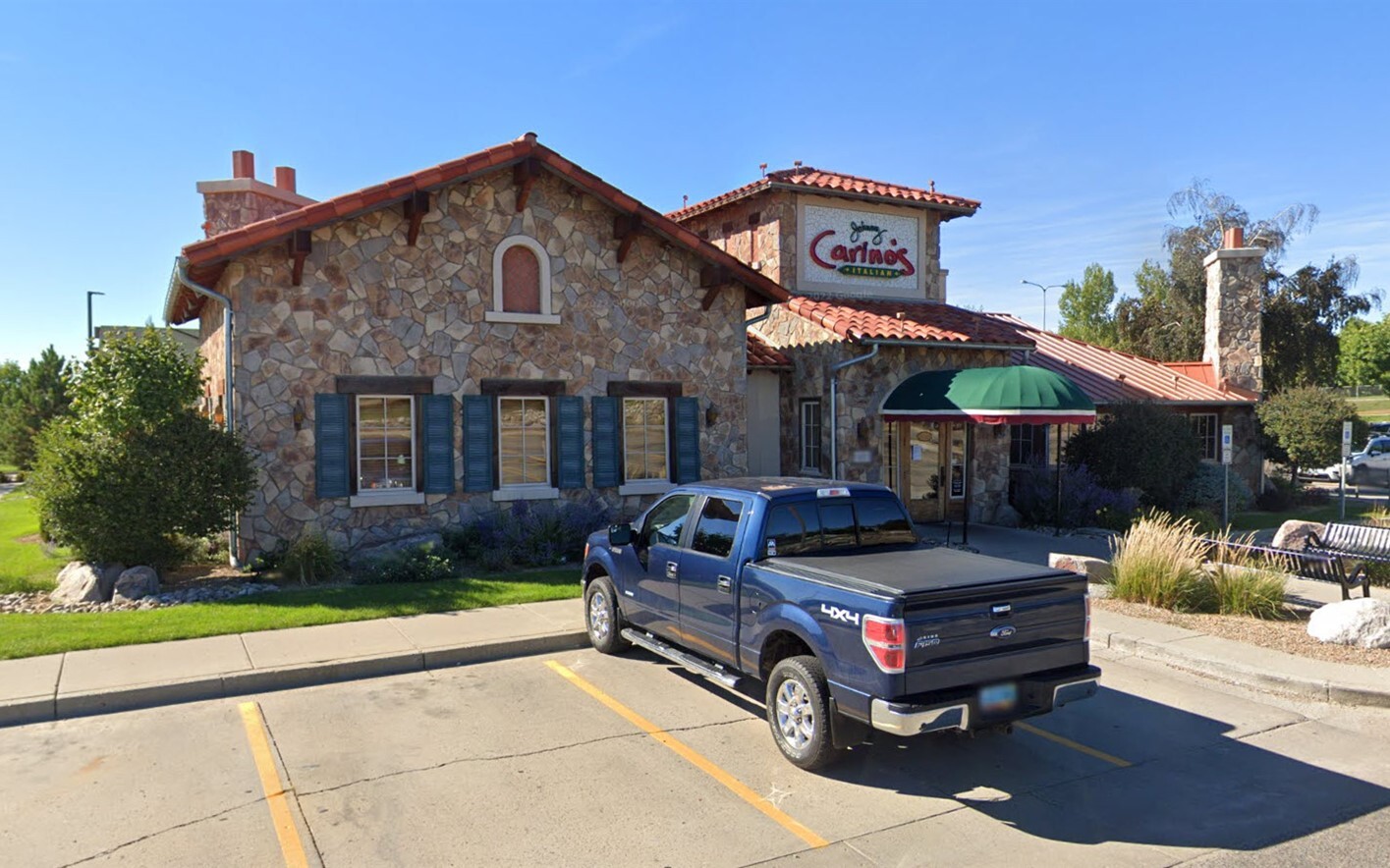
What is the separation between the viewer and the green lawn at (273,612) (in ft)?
28.3

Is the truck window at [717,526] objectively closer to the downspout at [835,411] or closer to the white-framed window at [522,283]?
the white-framed window at [522,283]

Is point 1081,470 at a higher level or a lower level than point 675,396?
lower

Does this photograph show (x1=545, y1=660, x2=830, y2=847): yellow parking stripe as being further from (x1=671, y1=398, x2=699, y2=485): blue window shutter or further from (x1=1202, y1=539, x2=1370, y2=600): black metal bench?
(x1=1202, y1=539, x2=1370, y2=600): black metal bench

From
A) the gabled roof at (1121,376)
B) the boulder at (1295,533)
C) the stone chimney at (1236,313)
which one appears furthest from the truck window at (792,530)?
the stone chimney at (1236,313)

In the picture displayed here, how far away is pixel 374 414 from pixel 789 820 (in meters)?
9.51

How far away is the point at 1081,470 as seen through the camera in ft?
57.6

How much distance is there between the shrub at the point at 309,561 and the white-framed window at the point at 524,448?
2557mm

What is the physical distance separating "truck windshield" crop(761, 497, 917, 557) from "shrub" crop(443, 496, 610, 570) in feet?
21.6

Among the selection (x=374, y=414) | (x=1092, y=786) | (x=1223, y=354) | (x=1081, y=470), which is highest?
(x=1223, y=354)

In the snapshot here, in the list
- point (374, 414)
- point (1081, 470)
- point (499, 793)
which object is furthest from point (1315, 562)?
point (374, 414)

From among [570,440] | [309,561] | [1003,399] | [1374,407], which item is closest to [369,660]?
[309,561]

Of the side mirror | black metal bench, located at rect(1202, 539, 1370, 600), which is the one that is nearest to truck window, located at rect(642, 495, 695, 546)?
the side mirror

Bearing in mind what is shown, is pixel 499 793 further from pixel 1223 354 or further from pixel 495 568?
pixel 1223 354

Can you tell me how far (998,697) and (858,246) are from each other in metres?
14.3
